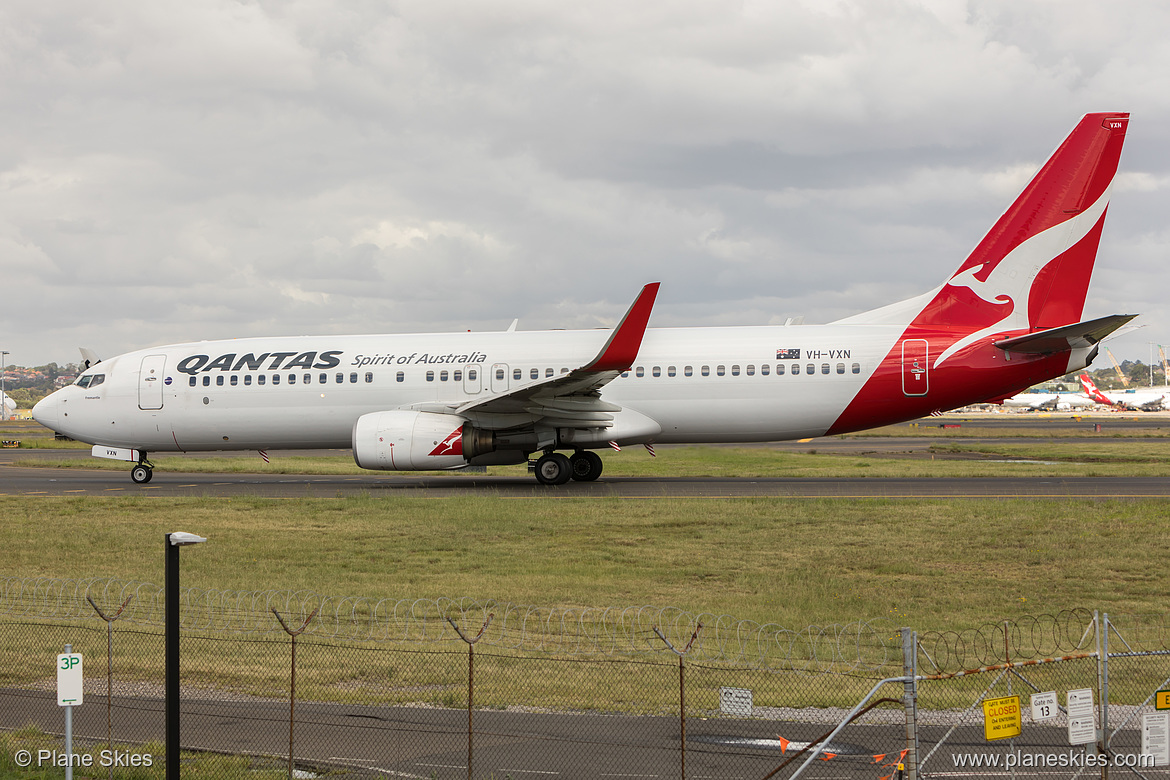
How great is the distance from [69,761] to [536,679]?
5.20m

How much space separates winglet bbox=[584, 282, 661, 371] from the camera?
25.6m

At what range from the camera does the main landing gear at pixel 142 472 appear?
32.9 metres

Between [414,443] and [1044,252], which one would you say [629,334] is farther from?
[1044,252]

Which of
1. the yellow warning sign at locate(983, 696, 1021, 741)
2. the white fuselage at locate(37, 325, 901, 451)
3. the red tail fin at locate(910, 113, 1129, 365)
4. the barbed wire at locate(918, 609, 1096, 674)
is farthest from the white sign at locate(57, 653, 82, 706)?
the red tail fin at locate(910, 113, 1129, 365)

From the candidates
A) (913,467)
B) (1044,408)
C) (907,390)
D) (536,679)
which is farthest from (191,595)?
(1044,408)

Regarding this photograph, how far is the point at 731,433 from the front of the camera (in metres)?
29.9

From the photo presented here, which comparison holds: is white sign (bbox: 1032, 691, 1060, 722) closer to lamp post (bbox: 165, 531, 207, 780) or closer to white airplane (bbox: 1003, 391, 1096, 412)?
lamp post (bbox: 165, 531, 207, 780)

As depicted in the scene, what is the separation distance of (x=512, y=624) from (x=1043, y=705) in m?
8.04

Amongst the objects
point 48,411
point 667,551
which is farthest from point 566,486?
point 48,411

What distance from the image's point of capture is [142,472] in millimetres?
33031

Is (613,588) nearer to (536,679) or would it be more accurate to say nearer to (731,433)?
(536,679)

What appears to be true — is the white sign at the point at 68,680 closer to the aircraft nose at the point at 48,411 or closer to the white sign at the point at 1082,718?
the white sign at the point at 1082,718

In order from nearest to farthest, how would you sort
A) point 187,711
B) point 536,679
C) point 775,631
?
point 187,711
point 536,679
point 775,631

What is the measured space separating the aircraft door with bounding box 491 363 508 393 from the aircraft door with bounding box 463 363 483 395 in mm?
387
